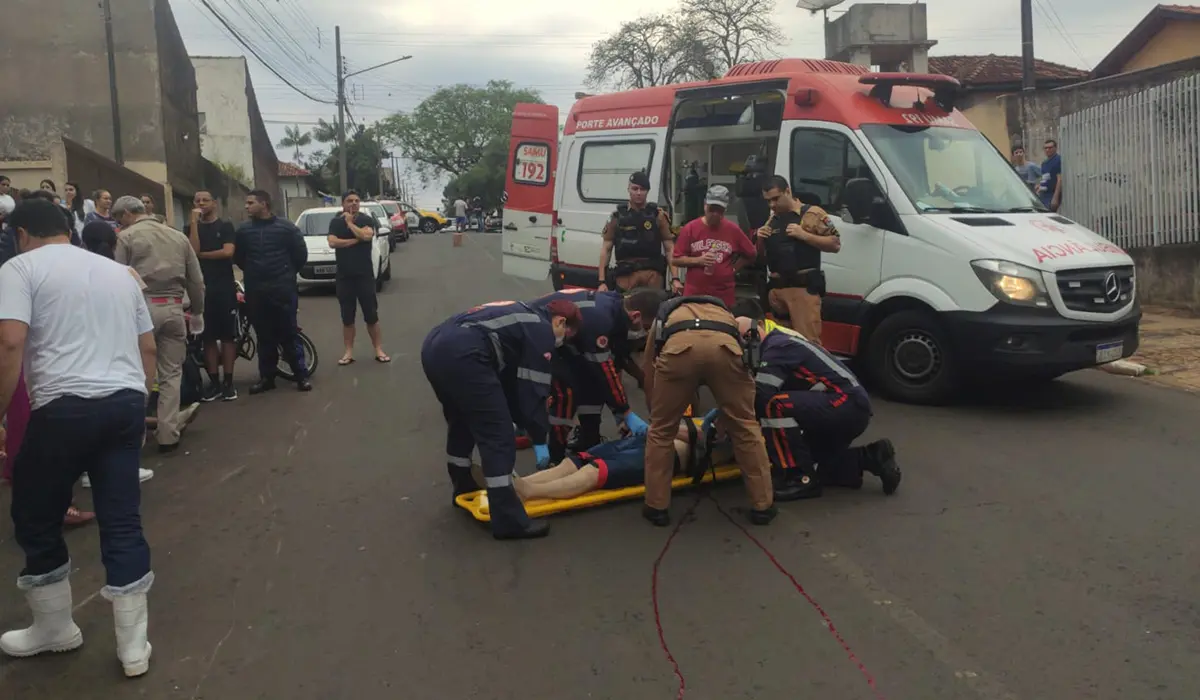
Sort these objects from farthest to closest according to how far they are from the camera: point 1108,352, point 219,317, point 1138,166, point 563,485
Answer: point 1138,166 → point 219,317 → point 1108,352 → point 563,485

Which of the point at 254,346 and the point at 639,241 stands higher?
the point at 639,241

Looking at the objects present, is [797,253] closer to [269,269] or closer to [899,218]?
[899,218]

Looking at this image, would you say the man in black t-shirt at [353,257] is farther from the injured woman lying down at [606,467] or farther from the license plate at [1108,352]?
the license plate at [1108,352]

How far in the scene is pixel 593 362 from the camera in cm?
554

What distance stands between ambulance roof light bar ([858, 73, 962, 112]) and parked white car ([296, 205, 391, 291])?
981cm

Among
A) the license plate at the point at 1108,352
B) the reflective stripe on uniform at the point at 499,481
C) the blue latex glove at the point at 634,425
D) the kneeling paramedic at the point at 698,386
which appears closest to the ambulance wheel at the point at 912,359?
the license plate at the point at 1108,352

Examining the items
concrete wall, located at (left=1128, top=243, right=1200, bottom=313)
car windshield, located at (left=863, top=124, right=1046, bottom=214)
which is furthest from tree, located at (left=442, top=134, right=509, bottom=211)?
car windshield, located at (left=863, top=124, right=1046, bottom=214)

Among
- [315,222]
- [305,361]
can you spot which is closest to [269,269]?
[305,361]

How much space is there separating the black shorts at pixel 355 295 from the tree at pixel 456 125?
77026 millimetres

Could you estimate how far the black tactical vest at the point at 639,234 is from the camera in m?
8.34

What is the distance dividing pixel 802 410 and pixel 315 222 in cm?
1452

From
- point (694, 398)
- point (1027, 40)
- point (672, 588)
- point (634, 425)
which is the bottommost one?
point (672, 588)

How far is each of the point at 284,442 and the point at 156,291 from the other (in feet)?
4.71

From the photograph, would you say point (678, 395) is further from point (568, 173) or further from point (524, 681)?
point (568, 173)
